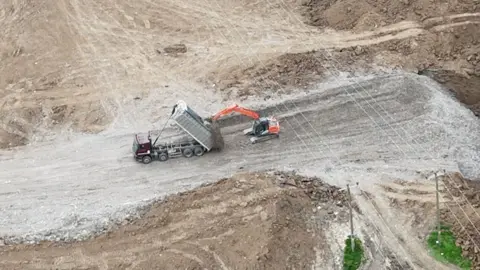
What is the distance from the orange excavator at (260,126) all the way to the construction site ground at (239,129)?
0.42m

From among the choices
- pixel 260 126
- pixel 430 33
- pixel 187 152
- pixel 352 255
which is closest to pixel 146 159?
pixel 187 152

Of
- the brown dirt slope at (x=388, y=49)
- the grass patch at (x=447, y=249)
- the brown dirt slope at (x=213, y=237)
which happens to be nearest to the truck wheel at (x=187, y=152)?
the brown dirt slope at (x=213, y=237)

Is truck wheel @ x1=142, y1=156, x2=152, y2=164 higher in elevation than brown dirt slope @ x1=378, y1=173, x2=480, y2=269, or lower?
lower

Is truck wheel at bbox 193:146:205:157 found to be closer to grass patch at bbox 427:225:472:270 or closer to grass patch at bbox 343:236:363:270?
grass patch at bbox 343:236:363:270

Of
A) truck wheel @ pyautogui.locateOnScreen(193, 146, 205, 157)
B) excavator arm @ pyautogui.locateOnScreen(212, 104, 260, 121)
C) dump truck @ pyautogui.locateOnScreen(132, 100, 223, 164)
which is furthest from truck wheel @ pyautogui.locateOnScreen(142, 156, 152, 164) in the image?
excavator arm @ pyautogui.locateOnScreen(212, 104, 260, 121)

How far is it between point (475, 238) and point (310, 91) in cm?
1049

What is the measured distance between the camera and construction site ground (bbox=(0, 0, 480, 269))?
23594 millimetres


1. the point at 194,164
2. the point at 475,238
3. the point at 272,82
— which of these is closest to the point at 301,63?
the point at 272,82

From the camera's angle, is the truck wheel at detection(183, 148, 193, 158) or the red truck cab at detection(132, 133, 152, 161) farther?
the truck wheel at detection(183, 148, 193, 158)

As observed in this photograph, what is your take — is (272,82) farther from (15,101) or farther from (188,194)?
(15,101)

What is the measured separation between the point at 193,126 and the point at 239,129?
2600 millimetres

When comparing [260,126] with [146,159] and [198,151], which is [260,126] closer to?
[198,151]

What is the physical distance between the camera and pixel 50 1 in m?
37.5

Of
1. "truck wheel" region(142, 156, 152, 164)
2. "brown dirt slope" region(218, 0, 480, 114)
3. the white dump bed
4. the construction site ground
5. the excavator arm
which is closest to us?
the construction site ground
